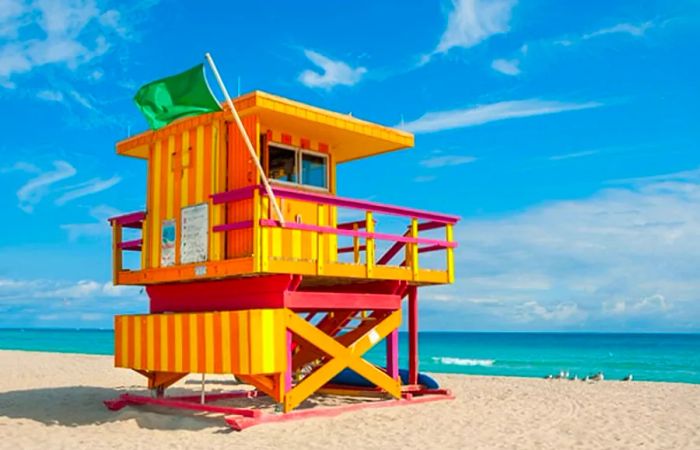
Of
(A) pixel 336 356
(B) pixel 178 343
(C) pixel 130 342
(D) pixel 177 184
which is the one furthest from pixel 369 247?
(C) pixel 130 342

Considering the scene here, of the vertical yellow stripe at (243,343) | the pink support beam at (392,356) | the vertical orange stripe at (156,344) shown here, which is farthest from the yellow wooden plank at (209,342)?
the pink support beam at (392,356)

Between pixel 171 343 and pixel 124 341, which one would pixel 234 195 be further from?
pixel 124 341

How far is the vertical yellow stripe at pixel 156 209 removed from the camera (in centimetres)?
1438

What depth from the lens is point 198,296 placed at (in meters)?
14.0

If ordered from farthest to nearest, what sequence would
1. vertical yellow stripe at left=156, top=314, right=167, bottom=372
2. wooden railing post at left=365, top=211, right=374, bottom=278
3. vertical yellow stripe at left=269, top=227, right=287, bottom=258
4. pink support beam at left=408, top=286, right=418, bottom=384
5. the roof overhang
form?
1. pink support beam at left=408, top=286, right=418, bottom=384
2. vertical yellow stripe at left=156, top=314, right=167, bottom=372
3. wooden railing post at left=365, top=211, right=374, bottom=278
4. the roof overhang
5. vertical yellow stripe at left=269, top=227, right=287, bottom=258

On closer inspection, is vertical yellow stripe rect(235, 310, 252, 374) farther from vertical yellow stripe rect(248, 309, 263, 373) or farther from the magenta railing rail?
the magenta railing rail

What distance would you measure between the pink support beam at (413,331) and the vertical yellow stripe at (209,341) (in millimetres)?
4416

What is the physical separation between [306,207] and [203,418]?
384 centimetres

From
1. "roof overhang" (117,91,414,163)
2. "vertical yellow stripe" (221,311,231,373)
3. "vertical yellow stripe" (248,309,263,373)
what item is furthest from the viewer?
"roof overhang" (117,91,414,163)

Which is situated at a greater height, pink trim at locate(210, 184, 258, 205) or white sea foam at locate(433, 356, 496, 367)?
pink trim at locate(210, 184, 258, 205)

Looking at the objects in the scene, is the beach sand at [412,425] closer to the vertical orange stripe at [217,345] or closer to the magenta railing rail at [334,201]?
the vertical orange stripe at [217,345]

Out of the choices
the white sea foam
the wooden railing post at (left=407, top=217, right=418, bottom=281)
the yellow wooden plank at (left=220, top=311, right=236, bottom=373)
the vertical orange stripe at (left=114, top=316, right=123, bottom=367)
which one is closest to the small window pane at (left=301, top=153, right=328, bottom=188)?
the wooden railing post at (left=407, top=217, right=418, bottom=281)

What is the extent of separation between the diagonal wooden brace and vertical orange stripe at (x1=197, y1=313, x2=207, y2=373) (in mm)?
1386

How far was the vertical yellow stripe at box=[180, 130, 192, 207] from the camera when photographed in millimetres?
13945
